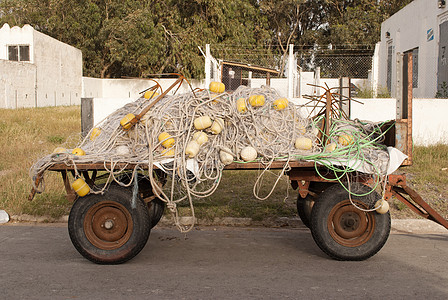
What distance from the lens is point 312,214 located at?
527 centimetres

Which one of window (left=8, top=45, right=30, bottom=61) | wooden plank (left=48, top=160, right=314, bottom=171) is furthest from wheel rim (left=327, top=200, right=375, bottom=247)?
window (left=8, top=45, right=30, bottom=61)

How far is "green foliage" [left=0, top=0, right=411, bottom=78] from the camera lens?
109 ft

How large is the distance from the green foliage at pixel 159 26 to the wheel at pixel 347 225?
28047mm

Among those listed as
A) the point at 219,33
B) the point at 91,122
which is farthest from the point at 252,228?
the point at 219,33

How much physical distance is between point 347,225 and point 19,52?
25.4 m

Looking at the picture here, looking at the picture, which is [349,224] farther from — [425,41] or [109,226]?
[425,41]

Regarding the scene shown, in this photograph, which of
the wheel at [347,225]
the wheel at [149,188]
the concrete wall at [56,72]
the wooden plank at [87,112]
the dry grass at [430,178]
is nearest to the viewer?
the wheel at [347,225]

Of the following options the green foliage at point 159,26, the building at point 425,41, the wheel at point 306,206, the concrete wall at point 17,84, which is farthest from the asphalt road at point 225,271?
the green foliage at point 159,26

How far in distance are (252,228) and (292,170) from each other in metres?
2.01

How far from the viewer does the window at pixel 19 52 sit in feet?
88.0

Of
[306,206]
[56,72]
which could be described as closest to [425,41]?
[306,206]

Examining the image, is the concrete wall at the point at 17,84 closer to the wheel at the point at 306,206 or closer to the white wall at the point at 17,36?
the white wall at the point at 17,36

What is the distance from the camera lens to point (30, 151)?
11.8 meters

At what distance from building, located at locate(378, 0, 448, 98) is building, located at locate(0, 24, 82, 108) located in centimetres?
1661
